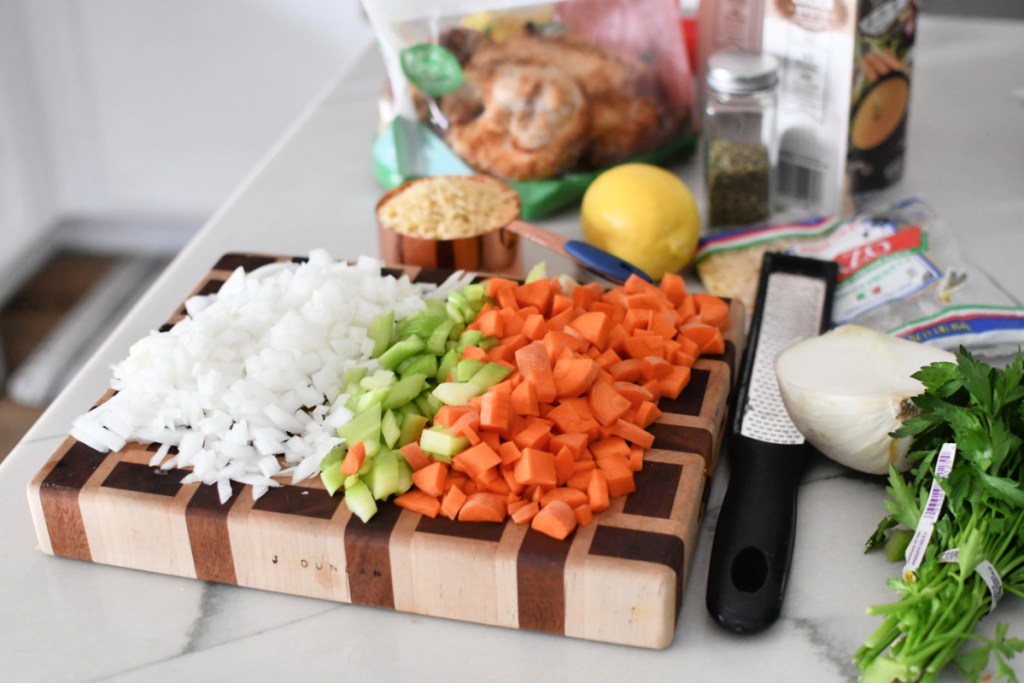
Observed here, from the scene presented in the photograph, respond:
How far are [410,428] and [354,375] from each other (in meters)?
0.11

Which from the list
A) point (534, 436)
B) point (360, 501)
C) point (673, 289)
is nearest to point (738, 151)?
point (673, 289)

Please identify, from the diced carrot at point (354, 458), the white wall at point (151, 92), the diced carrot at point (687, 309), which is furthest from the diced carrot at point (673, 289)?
the white wall at point (151, 92)

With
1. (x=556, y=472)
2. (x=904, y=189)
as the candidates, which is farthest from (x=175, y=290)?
(x=904, y=189)

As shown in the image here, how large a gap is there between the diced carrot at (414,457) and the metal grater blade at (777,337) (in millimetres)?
326

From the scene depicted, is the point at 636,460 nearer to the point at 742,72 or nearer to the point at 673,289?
the point at 673,289

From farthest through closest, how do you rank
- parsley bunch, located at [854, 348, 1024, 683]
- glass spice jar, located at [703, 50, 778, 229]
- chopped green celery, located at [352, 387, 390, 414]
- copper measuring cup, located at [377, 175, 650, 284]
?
glass spice jar, located at [703, 50, 778, 229] → copper measuring cup, located at [377, 175, 650, 284] → chopped green celery, located at [352, 387, 390, 414] → parsley bunch, located at [854, 348, 1024, 683]

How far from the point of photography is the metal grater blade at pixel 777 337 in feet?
3.75

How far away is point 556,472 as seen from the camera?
39.2 inches

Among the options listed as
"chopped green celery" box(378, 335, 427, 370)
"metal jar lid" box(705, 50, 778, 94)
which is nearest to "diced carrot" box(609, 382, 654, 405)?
"chopped green celery" box(378, 335, 427, 370)

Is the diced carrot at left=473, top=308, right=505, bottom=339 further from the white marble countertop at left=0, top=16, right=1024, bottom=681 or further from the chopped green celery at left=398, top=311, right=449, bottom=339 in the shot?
the white marble countertop at left=0, top=16, right=1024, bottom=681

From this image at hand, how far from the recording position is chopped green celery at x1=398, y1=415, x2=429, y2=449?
105 cm

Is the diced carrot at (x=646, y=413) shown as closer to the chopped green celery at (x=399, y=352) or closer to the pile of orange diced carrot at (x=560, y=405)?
the pile of orange diced carrot at (x=560, y=405)

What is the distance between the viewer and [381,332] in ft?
3.90

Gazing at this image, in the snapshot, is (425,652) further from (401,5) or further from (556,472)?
(401,5)
